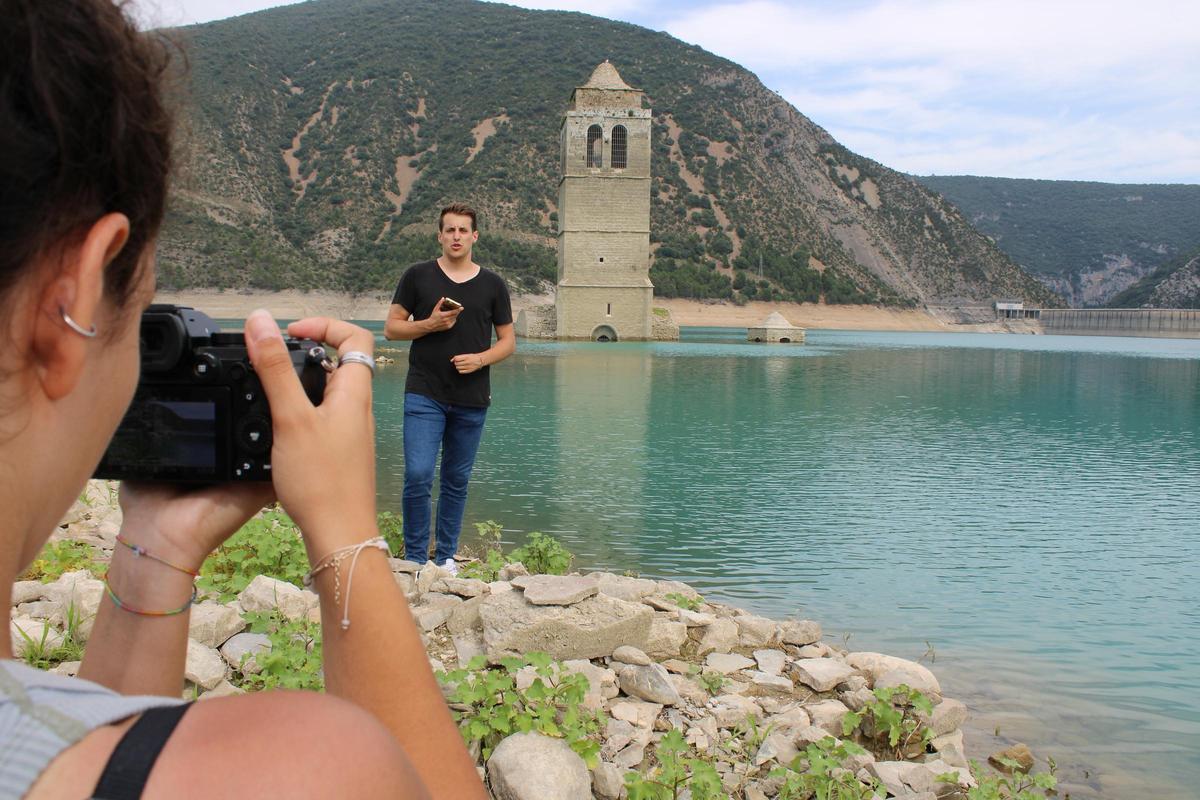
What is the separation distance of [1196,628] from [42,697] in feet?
18.0

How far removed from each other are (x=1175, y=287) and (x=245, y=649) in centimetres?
11637

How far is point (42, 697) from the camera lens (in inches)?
21.6

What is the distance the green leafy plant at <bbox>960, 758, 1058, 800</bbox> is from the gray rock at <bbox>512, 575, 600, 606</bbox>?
1.29 meters

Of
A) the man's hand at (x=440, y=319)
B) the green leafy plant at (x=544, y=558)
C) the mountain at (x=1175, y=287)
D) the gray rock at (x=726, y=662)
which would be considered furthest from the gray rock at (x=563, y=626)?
the mountain at (x=1175, y=287)

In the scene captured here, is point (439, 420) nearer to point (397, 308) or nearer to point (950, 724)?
point (397, 308)

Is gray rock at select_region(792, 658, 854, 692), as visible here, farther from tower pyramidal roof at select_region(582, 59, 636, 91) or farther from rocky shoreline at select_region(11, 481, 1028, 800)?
tower pyramidal roof at select_region(582, 59, 636, 91)

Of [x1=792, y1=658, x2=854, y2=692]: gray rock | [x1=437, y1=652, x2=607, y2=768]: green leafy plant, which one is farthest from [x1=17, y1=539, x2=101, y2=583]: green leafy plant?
[x1=792, y1=658, x2=854, y2=692]: gray rock

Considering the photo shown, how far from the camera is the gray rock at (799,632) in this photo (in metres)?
3.98

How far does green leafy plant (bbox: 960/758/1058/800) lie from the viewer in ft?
8.80

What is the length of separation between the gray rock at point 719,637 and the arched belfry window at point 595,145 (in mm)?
37818

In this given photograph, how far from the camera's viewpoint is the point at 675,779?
2475 mm

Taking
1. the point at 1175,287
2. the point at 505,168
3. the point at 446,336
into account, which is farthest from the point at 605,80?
the point at 1175,287

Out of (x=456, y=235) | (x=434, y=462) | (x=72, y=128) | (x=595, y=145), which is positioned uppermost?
(x=595, y=145)

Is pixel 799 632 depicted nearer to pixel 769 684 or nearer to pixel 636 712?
pixel 769 684
